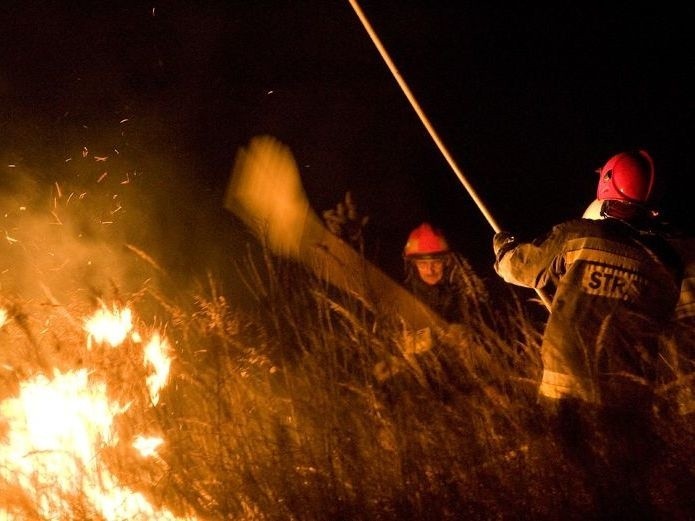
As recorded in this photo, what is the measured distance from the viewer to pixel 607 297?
3143 mm

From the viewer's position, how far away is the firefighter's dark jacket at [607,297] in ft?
10.2

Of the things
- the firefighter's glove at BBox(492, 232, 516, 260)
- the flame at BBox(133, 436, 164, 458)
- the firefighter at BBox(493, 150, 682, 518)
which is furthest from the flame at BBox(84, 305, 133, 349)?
the firefighter at BBox(493, 150, 682, 518)

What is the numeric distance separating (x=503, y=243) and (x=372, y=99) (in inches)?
237

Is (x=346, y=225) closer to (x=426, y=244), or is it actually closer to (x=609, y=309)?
(x=609, y=309)

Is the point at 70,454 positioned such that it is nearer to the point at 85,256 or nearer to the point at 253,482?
the point at 253,482

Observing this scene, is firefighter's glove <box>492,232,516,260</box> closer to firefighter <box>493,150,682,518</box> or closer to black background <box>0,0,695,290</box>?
firefighter <box>493,150,682,518</box>

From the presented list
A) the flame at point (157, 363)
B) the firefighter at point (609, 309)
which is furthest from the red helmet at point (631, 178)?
the flame at point (157, 363)

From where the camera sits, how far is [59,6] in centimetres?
815

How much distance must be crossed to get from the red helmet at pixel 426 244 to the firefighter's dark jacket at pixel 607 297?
73.8 inches

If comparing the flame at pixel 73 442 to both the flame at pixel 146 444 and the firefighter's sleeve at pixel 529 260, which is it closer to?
the flame at pixel 146 444

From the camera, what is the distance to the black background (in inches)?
315

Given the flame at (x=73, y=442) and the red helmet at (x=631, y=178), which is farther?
the red helmet at (x=631, y=178)

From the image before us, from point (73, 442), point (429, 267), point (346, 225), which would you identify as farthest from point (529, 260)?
point (73, 442)

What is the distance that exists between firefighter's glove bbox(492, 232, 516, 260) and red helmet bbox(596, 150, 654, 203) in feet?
1.65
